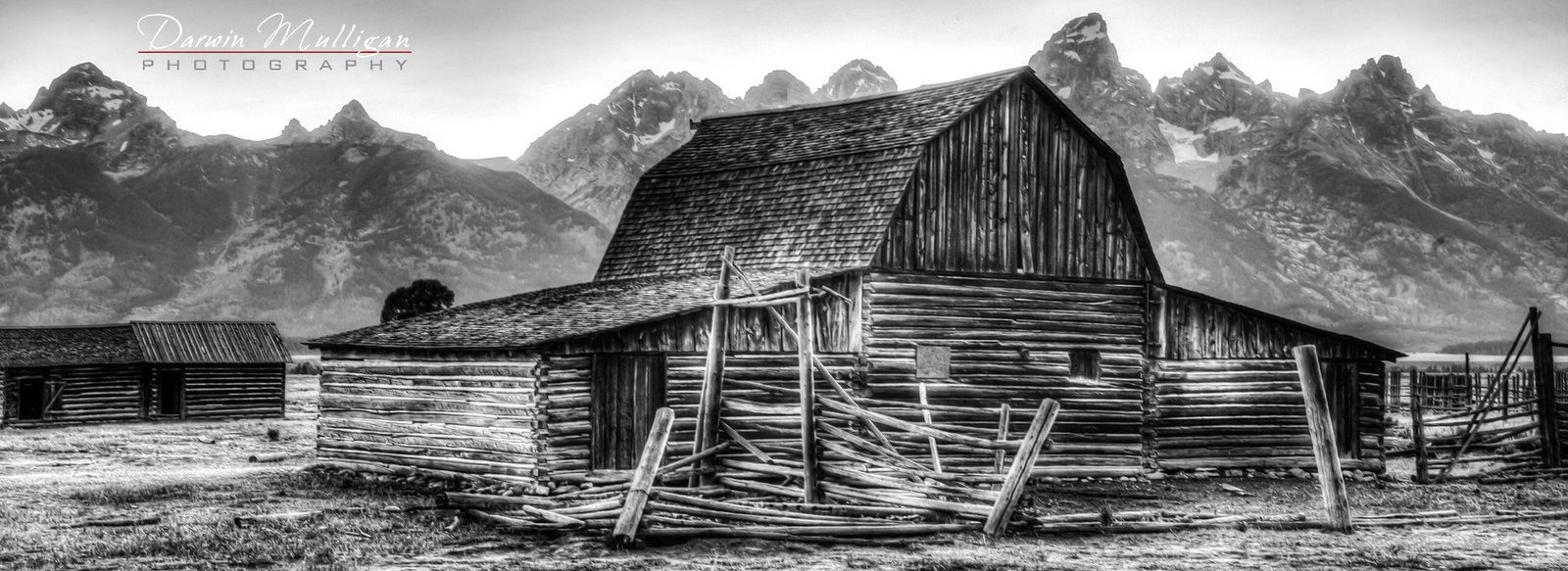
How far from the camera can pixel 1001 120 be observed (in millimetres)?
25172

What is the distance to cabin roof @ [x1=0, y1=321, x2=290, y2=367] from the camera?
135 feet

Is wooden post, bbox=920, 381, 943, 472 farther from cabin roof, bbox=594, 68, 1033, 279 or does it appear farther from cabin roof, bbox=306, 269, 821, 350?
cabin roof, bbox=306, 269, 821, 350

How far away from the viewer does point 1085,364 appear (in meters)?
25.5

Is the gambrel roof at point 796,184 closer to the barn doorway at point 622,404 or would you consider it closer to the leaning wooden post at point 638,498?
the barn doorway at point 622,404

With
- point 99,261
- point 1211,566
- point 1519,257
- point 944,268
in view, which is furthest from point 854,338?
point 1519,257

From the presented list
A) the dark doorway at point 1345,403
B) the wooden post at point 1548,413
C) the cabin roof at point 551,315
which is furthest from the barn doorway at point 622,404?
the wooden post at point 1548,413

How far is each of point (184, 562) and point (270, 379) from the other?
3113cm

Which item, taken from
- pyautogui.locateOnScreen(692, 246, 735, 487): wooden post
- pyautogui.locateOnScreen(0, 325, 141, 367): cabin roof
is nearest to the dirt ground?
pyautogui.locateOnScreen(692, 246, 735, 487): wooden post

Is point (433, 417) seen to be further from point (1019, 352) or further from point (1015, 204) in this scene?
point (1015, 204)

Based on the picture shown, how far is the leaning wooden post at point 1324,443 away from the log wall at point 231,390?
34.2m

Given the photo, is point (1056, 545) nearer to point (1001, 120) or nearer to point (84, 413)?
point (1001, 120)

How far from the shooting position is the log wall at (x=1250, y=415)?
25.6 meters

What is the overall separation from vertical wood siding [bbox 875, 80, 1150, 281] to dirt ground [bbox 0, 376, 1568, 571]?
3938mm

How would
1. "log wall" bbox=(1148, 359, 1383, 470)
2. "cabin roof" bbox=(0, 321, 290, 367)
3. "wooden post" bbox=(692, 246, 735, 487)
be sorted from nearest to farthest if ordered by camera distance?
"wooden post" bbox=(692, 246, 735, 487), "log wall" bbox=(1148, 359, 1383, 470), "cabin roof" bbox=(0, 321, 290, 367)
